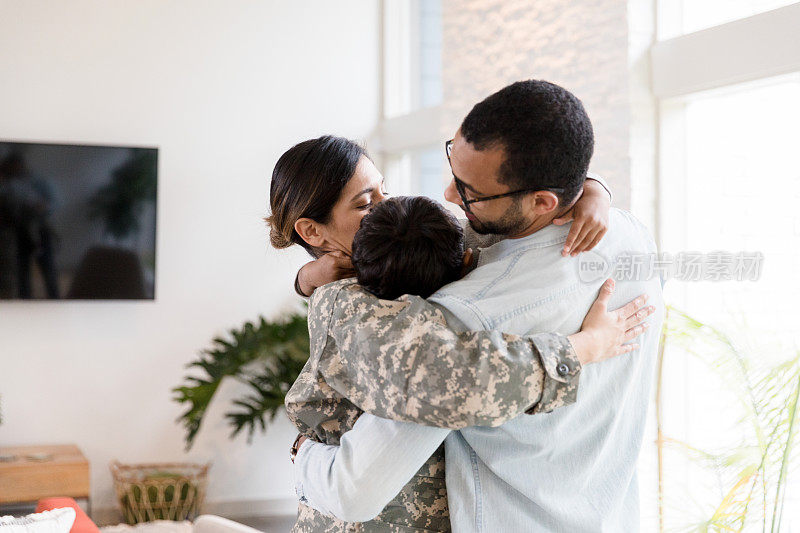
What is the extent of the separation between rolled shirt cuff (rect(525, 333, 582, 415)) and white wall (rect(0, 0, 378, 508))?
4449 mm

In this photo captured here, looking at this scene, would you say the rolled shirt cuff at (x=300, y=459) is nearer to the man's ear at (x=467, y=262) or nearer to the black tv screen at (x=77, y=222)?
the man's ear at (x=467, y=262)

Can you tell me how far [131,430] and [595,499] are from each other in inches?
176

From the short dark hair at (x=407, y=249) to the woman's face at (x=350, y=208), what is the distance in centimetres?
34

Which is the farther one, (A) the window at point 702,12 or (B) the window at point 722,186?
(A) the window at point 702,12

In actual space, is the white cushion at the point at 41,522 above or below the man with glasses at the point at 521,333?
below

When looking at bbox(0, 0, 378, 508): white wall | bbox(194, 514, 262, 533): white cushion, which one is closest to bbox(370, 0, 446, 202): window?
bbox(0, 0, 378, 508): white wall

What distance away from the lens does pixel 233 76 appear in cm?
543

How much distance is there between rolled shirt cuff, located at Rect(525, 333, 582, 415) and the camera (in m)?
1.00

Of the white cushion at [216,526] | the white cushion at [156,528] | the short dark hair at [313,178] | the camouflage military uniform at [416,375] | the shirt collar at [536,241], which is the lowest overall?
the white cushion at [156,528]

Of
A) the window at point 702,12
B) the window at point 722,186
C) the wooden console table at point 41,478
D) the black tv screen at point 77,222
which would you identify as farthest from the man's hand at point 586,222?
the black tv screen at point 77,222

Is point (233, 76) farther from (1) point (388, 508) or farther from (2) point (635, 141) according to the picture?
(1) point (388, 508)

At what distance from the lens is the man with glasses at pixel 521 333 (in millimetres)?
1030

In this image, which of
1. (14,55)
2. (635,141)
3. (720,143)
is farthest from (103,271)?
(720,143)

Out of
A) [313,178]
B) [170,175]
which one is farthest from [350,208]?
[170,175]
